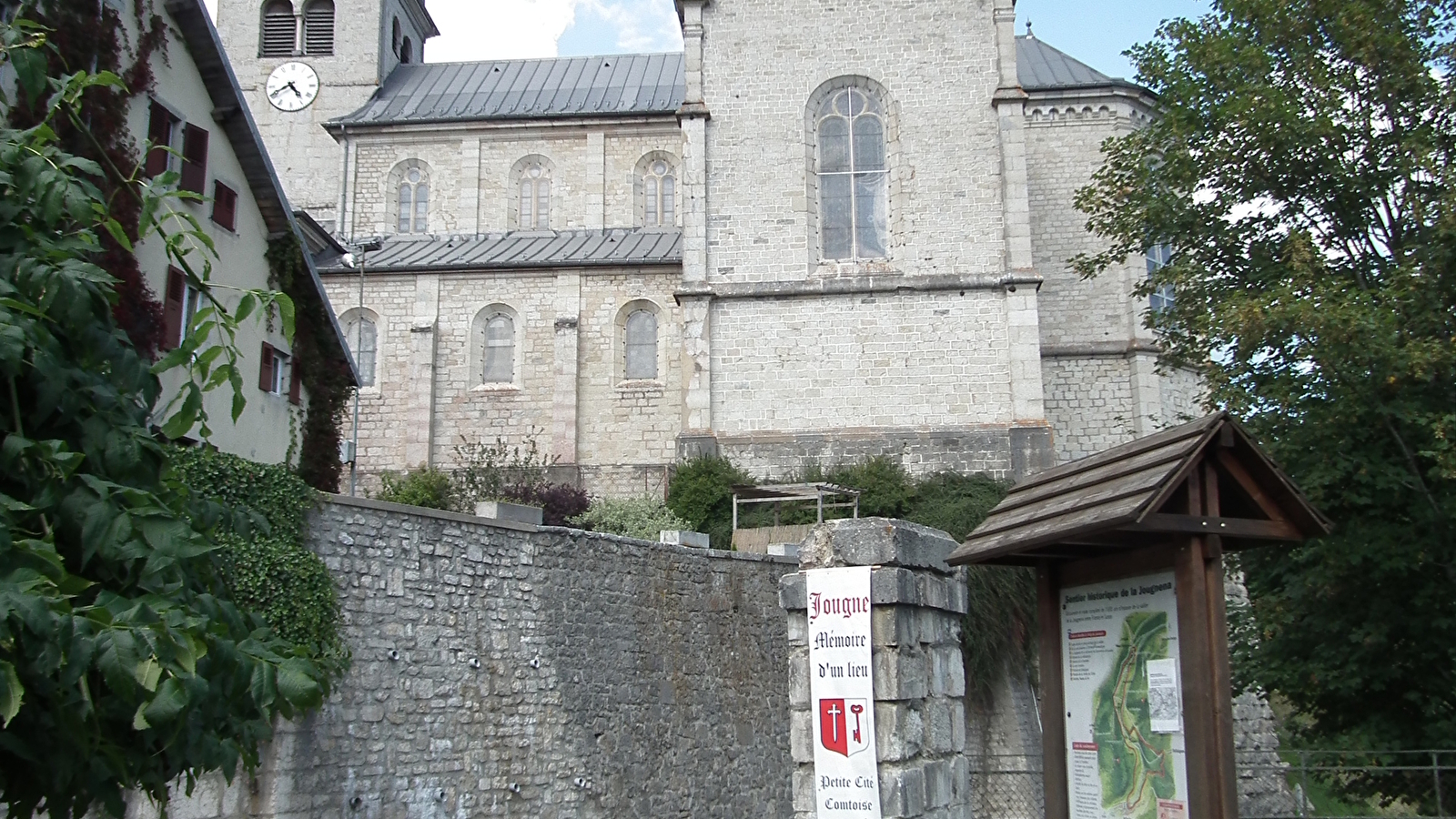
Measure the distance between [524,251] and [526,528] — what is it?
710 inches

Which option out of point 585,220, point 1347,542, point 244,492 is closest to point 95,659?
point 244,492

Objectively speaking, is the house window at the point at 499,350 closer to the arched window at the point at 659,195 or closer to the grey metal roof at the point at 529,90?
the arched window at the point at 659,195

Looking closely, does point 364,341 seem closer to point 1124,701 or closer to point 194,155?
point 194,155

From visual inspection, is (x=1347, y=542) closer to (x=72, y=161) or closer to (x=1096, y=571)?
(x=1096, y=571)

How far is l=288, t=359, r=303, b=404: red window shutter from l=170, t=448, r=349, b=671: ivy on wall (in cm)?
579

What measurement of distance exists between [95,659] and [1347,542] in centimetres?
1079

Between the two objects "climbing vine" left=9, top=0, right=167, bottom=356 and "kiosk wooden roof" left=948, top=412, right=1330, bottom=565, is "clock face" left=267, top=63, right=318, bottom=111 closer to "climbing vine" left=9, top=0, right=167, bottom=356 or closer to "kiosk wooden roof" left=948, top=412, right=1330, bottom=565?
"climbing vine" left=9, top=0, right=167, bottom=356

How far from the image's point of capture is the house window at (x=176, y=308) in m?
14.6

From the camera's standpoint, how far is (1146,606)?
659 centimetres

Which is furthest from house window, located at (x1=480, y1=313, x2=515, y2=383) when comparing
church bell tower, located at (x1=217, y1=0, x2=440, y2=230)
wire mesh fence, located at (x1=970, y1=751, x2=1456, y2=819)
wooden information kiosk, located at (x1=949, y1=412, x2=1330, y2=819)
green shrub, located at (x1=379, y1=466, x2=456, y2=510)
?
wooden information kiosk, located at (x1=949, y1=412, x2=1330, y2=819)

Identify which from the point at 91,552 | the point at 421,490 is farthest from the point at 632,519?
the point at 91,552

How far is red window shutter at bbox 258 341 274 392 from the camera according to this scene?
1634 centimetres

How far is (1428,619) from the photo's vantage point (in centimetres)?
1222

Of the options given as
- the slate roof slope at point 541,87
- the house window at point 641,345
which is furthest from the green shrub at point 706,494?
the slate roof slope at point 541,87
